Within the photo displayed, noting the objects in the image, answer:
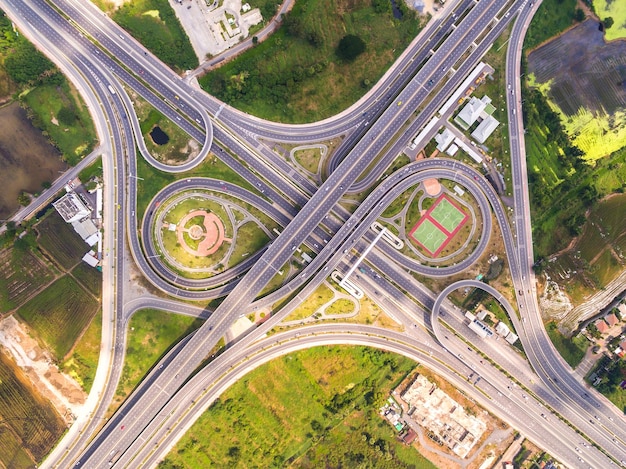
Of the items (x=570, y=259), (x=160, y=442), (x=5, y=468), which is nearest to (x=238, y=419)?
(x=160, y=442)

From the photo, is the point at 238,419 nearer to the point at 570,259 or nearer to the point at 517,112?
the point at 570,259

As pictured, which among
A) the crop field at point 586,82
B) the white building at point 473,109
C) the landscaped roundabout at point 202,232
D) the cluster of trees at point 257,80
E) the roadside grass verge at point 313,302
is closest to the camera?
the cluster of trees at point 257,80

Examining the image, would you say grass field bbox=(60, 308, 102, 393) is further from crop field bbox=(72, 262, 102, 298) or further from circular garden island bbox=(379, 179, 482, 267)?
circular garden island bbox=(379, 179, 482, 267)

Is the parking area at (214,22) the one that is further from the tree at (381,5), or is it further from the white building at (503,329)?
the white building at (503,329)

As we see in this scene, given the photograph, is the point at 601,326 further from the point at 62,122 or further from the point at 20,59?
the point at 20,59

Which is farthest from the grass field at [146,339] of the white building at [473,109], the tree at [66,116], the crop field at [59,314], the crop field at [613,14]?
the crop field at [613,14]

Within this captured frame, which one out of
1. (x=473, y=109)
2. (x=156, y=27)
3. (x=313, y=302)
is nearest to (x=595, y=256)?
(x=473, y=109)

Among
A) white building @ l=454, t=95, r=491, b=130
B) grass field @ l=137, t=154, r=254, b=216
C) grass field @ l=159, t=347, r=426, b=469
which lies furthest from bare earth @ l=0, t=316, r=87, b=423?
white building @ l=454, t=95, r=491, b=130
